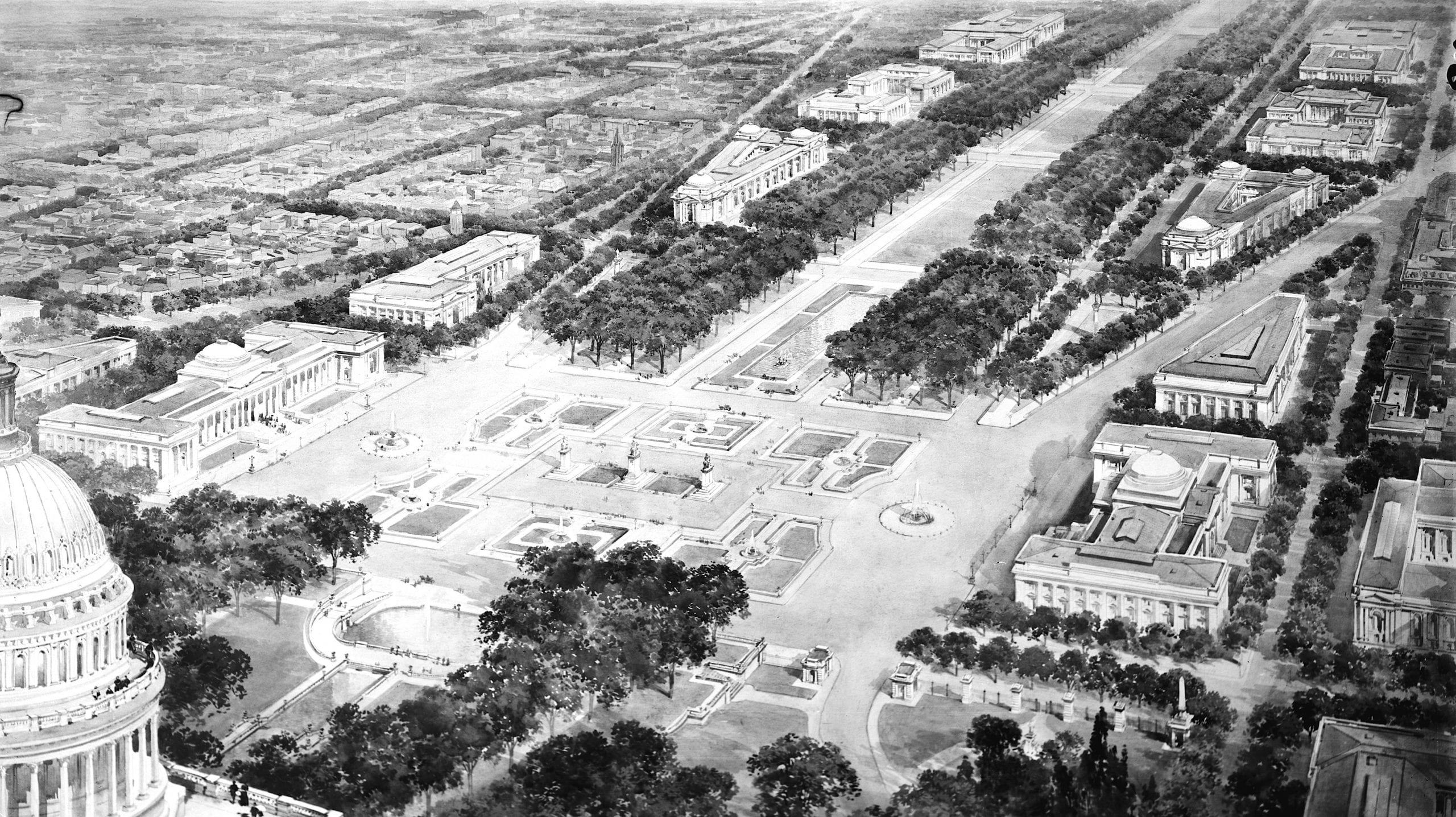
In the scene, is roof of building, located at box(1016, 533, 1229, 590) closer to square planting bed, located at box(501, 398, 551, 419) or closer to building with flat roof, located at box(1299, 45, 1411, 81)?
square planting bed, located at box(501, 398, 551, 419)

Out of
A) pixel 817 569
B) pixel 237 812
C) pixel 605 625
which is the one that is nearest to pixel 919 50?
pixel 817 569

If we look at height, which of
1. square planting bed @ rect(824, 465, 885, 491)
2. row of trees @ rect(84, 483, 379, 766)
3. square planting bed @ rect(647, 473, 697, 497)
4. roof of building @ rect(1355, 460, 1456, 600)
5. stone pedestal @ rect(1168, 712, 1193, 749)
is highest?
row of trees @ rect(84, 483, 379, 766)

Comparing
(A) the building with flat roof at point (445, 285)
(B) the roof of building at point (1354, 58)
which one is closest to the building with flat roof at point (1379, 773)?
(A) the building with flat roof at point (445, 285)

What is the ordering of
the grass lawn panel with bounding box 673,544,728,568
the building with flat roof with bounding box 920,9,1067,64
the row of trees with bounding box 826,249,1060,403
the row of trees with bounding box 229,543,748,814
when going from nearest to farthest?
the row of trees with bounding box 229,543,748,814 → the grass lawn panel with bounding box 673,544,728,568 → the row of trees with bounding box 826,249,1060,403 → the building with flat roof with bounding box 920,9,1067,64

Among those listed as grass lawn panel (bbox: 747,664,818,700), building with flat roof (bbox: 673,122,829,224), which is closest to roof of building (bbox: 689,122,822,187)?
building with flat roof (bbox: 673,122,829,224)

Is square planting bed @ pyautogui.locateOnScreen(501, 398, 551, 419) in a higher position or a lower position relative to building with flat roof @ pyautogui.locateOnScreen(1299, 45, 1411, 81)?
lower

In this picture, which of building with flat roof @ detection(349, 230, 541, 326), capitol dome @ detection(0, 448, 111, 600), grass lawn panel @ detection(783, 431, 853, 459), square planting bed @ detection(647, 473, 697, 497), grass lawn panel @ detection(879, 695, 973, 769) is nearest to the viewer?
capitol dome @ detection(0, 448, 111, 600)

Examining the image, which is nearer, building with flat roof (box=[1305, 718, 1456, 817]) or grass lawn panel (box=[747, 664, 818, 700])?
building with flat roof (box=[1305, 718, 1456, 817])

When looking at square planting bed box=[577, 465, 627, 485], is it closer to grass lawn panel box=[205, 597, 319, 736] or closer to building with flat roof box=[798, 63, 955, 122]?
grass lawn panel box=[205, 597, 319, 736]
